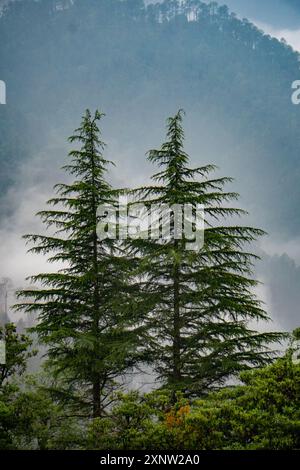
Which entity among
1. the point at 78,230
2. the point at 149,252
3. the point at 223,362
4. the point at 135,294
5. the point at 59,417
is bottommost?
the point at 59,417

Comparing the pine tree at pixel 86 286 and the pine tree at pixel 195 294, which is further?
the pine tree at pixel 86 286

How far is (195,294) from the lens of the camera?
10453mm

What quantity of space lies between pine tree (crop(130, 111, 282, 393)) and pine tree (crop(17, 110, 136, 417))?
83 centimetres

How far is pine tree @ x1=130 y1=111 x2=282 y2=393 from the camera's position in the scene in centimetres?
1025

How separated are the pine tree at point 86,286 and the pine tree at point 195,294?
832 millimetres

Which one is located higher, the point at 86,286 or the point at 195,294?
the point at 86,286

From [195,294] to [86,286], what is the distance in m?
3.18

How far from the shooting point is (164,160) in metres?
11.6

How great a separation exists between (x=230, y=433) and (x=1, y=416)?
19.1 feet

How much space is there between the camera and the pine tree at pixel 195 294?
33.6 feet

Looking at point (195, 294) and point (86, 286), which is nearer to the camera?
point (195, 294)
